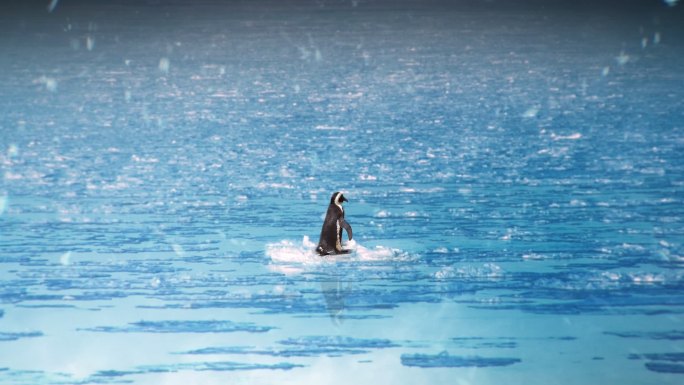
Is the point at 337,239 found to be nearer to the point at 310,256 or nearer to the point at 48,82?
the point at 310,256

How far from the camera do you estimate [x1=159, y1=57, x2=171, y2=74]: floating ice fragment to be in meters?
124

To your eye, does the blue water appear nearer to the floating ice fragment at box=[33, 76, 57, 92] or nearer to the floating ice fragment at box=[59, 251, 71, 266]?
the floating ice fragment at box=[59, 251, 71, 266]

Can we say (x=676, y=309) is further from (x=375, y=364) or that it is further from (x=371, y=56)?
(x=371, y=56)

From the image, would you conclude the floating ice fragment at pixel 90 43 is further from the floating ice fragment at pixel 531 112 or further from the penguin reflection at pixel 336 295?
the penguin reflection at pixel 336 295

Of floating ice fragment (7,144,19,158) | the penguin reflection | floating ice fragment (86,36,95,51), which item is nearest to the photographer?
the penguin reflection

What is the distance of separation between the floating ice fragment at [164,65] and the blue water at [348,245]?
191 ft

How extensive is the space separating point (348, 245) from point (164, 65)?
113 meters

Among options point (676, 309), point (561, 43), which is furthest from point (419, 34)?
point (676, 309)

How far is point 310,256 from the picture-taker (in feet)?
61.7

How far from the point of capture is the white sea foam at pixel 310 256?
717 inches

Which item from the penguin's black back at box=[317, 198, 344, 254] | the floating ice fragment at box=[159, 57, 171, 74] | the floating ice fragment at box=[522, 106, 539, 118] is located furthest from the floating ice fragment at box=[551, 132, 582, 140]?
the floating ice fragment at box=[159, 57, 171, 74]

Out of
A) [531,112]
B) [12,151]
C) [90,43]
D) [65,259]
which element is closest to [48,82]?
[531,112]

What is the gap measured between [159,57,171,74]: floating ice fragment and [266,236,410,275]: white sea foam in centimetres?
10287

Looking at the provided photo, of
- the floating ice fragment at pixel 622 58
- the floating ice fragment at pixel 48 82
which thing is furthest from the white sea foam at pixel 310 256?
the floating ice fragment at pixel 622 58
